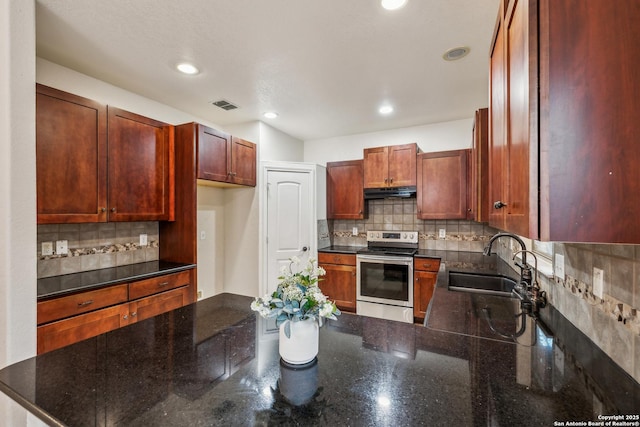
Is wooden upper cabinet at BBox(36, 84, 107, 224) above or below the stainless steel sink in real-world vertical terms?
above

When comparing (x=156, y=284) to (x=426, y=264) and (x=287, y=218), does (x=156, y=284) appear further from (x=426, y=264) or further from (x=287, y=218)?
(x=426, y=264)

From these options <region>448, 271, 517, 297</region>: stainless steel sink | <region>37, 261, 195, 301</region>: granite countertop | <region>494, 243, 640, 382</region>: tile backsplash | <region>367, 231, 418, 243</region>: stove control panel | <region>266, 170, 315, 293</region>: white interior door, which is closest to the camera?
<region>494, 243, 640, 382</region>: tile backsplash

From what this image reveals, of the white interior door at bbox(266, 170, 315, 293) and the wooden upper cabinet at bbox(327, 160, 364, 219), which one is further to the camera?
the wooden upper cabinet at bbox(327, 160, 364, 219)

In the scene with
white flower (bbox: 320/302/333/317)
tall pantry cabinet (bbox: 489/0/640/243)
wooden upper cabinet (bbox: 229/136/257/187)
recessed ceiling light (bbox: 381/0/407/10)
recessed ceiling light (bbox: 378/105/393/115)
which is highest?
recessed ceiling light (bbox: 381/0/407/10)

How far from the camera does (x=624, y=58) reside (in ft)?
1.96

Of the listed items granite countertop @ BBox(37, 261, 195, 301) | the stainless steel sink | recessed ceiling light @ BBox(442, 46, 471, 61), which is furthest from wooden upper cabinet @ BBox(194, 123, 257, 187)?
the stainless steel sink

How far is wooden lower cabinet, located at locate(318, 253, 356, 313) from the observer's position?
140 inches

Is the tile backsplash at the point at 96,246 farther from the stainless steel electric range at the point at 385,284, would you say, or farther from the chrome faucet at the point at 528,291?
the chrome faucet at the point at 528,291

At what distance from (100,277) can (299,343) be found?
207 cm

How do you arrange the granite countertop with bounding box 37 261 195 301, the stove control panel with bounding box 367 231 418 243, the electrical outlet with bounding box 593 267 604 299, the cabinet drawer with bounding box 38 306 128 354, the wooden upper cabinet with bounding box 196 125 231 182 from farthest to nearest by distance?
the stove control panel with bounding box 367 231 418 243 → the wooden upper cabinet with bounding box 196 125 231 182 → the granite countertop with bounding box 37 261 195 301 → the cabinet drawer with bounding box 38 306 128 354 → the electrical outlet with bounding box 593 267 604 299

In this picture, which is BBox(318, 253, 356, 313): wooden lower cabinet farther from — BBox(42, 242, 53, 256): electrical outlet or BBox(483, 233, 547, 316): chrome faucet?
BBox(42, 242, 53, 256): electrical outlet

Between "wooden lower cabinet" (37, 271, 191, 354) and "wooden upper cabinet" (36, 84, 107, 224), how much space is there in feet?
1.85

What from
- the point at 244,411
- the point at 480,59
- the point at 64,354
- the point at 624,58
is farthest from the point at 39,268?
the point at 480,59

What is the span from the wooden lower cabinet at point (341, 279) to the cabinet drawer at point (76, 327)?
7.27ft
